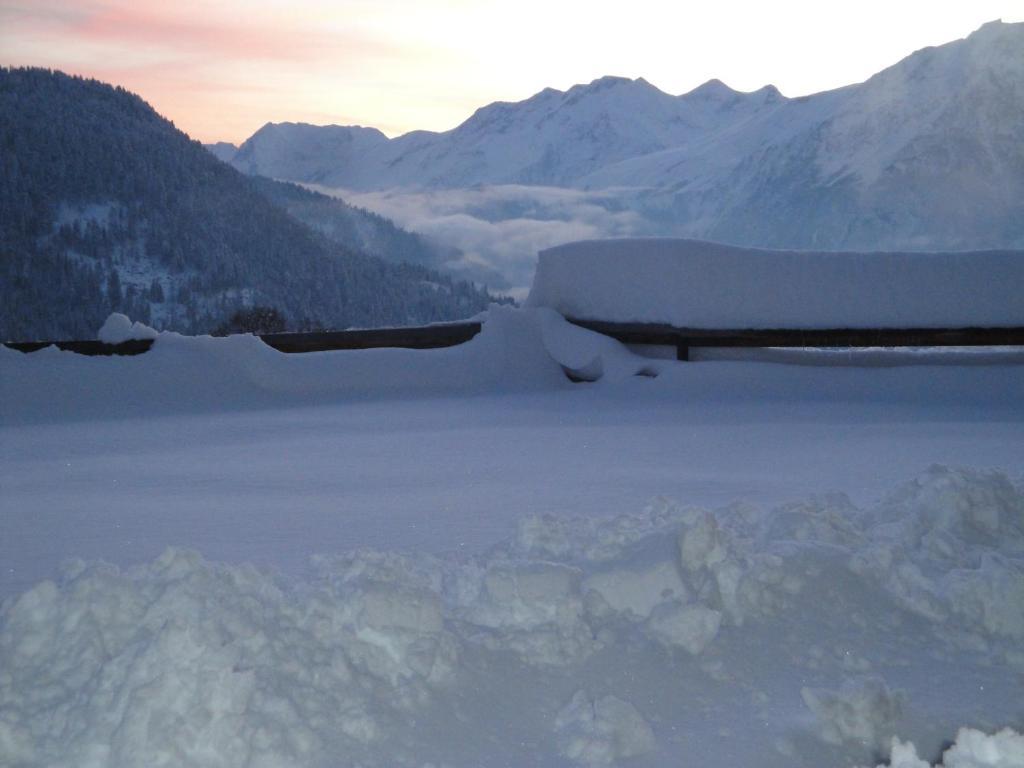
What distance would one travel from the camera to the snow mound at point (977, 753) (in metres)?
1.70

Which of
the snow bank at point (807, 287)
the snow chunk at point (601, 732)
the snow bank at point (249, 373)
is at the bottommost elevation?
the snow chunk at point (601, 732)

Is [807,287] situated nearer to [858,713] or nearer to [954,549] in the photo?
[954,549]

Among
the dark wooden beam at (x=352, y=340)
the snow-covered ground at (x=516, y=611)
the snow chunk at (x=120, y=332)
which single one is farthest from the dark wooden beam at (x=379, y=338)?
the snow-covered ground at (x=516, y=611)

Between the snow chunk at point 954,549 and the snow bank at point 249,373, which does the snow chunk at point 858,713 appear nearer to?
the snow chunk at point 954,549

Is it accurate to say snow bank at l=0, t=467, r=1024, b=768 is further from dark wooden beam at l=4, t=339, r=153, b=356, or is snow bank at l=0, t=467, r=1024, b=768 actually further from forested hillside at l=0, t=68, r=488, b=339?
forested hillside at l=0, t=68, r=488, b=339

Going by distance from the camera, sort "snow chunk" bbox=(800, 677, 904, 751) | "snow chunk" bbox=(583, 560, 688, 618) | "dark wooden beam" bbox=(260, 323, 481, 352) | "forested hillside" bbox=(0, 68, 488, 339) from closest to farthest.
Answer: "snow chunk" bbox=(800, 677, 904, 751), "snow chunk" bbox=(583, 560, 688, 618), "dark wooden beam" bbox=(260, 323, 481, 352), "forested hillside" bbox=(0, 68, 488, 339)

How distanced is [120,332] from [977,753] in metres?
5.98

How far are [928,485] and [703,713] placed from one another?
136 centimetres

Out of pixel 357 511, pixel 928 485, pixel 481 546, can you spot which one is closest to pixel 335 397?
pixel 357 511

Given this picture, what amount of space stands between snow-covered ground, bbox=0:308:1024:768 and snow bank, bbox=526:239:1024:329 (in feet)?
6.55

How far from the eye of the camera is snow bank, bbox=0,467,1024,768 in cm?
185

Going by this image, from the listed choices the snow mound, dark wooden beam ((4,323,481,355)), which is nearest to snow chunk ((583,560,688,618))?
the snow mound

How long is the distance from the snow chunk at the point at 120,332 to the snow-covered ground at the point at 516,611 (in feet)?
7.01

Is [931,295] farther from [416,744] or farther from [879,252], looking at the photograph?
[416,744]
